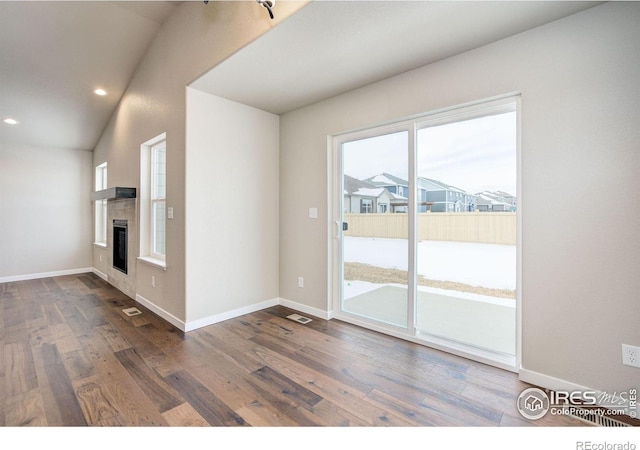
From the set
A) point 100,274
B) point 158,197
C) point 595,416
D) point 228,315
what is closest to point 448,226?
point 595,416

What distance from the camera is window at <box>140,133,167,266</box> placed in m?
3.71

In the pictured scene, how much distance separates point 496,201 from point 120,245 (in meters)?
5.06

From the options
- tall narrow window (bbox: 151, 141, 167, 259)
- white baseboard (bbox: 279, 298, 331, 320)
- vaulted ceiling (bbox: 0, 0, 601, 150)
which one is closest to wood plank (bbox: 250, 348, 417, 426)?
white baseboard (bbox: 279, 298, 331, 320)

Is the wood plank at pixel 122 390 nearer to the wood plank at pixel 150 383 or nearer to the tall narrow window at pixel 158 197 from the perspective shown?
the wood plank at pixel 150 383

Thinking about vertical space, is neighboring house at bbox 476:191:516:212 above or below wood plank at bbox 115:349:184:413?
above

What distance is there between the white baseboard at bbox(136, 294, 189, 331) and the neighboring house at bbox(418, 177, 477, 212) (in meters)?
2.62

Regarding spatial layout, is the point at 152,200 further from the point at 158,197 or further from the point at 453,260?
the point at 453,260

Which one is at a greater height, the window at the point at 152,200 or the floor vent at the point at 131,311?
the window at the point at 152,200

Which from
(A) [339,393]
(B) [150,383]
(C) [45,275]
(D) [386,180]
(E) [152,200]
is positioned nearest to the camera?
(A) [339,393]

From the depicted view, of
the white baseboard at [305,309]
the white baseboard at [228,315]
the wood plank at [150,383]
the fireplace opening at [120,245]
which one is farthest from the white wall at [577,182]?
the fireplace opening at [120,245]

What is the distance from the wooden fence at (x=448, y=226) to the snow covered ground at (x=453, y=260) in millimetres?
51

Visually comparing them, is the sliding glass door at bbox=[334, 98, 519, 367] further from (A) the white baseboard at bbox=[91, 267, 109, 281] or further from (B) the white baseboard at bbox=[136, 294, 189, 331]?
(A) the white baseboard at bbox=[91, 267, 109, 281]

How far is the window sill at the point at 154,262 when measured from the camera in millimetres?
3274

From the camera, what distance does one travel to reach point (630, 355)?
1649 millimetres
